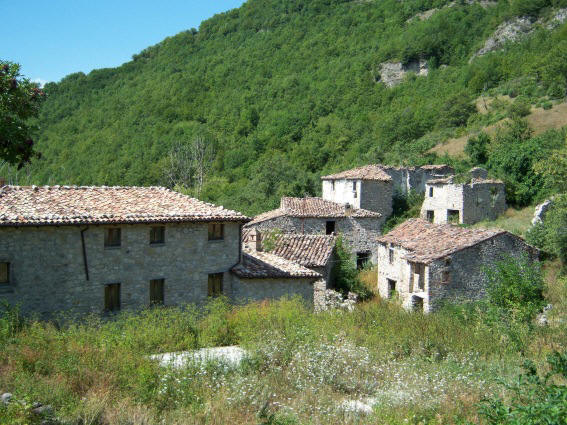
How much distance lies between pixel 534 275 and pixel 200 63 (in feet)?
306

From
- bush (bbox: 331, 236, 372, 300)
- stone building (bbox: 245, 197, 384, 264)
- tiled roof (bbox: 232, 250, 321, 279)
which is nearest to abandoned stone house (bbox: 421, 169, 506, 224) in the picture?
stone building (bbox: 245, 197, 384, 264)

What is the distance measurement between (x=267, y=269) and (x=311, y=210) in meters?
13.1

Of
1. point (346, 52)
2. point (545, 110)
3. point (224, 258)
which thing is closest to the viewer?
point (224, 258)

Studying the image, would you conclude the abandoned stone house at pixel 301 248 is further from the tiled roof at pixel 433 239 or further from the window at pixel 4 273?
the window at pixel 4 273

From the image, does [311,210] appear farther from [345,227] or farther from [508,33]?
[508,33]

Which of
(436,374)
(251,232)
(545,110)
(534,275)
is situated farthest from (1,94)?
(545,110)

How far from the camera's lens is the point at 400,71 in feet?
279

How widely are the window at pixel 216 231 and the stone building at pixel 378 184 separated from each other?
726 inches

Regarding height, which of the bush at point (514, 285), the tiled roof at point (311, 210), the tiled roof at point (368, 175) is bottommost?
the bush at point (514, 285)

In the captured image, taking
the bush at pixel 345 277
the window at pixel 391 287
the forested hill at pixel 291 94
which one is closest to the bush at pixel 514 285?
the window at pixel 391 287

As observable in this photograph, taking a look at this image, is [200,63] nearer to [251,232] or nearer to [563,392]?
[251,232]

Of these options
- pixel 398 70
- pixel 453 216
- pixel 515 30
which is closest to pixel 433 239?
pixel 453 216

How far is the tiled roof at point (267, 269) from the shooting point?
1697 cm

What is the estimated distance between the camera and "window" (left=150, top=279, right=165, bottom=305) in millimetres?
15781
